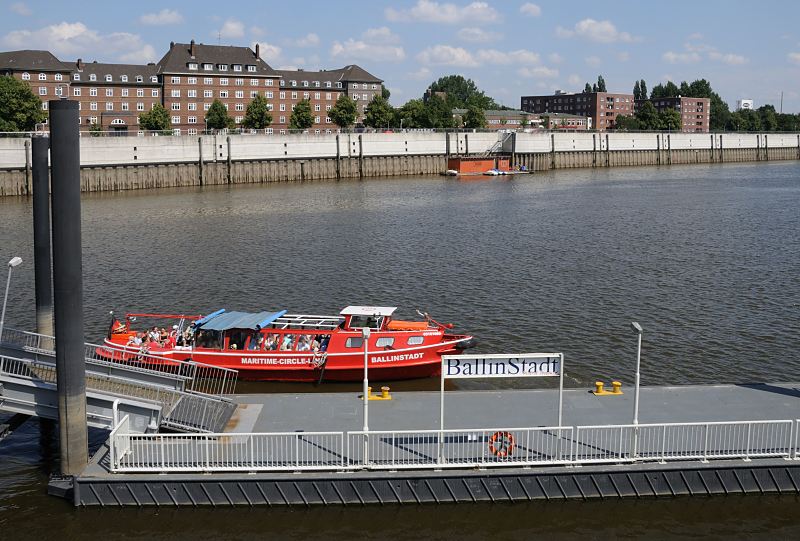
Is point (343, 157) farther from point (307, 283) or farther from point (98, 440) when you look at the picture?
point (98, 440)

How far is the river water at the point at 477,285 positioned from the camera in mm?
21609

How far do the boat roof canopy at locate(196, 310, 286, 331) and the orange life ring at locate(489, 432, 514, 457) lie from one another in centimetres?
1469

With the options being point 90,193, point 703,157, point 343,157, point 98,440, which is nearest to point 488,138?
point 343,157

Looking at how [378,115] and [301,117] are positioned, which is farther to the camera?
[378,115]

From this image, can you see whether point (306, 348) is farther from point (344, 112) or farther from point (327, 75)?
point (327, 75)

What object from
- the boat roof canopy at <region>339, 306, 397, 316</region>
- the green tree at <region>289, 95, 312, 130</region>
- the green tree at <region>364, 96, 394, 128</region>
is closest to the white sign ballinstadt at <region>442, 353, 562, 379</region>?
the boat roof canopy at <region>339, 306, 397, 316</region>

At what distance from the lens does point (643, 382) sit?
3475 cm

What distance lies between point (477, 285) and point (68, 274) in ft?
112

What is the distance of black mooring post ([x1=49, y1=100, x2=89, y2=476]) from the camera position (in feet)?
67.8

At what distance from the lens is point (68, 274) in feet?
68.6

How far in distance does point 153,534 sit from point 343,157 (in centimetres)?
11703

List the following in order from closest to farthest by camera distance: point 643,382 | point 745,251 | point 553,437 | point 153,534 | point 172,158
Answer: point 153,534, point 553,437, point 643,382, point 745,251, point 172,158

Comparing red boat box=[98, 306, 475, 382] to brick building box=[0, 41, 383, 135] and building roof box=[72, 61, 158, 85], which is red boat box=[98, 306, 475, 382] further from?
building roof box=[72, 61, 158, 85]

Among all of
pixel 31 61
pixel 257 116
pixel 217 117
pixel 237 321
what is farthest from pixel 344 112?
pixel 237 321
